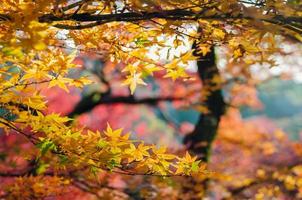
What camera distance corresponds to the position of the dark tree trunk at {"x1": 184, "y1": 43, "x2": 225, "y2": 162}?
22.6 feet

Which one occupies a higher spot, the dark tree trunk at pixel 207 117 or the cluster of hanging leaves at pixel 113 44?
the cluster of hanging leaves at pixel 113 44

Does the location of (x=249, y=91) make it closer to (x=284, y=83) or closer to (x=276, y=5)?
(x=276, y=5)

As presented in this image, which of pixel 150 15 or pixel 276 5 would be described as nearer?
pixel 276 5

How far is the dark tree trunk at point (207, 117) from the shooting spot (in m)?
6.89

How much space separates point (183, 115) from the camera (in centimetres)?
5944

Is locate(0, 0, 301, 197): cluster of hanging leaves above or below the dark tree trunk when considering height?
above

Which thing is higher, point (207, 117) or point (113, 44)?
point (113, 44)

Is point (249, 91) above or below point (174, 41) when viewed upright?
below

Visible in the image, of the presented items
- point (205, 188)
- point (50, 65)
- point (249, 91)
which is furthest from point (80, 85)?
point (249, 91)

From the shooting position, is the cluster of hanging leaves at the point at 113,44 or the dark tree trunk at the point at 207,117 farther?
the dark tree trunk at the point at 207,117

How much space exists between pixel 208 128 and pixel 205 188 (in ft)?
3.77

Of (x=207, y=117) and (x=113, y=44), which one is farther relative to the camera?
(x=207, y=117)

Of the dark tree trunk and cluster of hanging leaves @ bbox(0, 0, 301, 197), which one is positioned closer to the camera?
cluster of hanging leaves @ bbox(0, 0, 301, 197)

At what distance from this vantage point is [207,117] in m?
7.15
